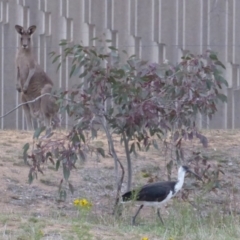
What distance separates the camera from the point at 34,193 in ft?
29.0

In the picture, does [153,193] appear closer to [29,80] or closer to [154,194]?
[154,194]

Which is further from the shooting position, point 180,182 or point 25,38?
point 25,38

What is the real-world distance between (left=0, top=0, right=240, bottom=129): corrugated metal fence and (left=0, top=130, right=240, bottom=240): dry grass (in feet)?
6.38

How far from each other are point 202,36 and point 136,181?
4.25m

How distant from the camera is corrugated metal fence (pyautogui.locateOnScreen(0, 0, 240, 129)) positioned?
42.1 ft

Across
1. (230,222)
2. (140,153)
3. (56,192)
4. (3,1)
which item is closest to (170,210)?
(230,222)

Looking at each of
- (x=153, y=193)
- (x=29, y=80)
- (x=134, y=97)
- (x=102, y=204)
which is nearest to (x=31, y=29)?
(x=29, y=80)

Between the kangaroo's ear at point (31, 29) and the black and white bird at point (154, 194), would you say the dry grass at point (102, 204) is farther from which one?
the kangaroo's ear at point (31, 29)

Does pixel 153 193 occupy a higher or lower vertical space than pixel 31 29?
lower

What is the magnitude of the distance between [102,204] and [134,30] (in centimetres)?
566

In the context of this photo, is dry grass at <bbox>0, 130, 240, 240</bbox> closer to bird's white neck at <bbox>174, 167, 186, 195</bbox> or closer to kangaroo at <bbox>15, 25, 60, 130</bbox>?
bird's white neck at <bbox>174, 167, 186, 195</bbox>

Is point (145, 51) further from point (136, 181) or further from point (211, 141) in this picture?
point (136, 181)

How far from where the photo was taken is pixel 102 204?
8648 millimetres

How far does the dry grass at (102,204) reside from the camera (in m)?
6.40
